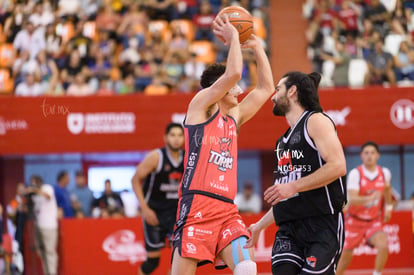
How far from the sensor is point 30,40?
750 inches

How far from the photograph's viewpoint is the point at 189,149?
22.2ft

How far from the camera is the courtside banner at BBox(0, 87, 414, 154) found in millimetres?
17141

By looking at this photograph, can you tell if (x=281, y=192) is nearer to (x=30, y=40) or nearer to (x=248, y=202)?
(x=248, y=202)

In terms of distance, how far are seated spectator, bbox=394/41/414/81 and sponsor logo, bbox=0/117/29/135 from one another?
8.39 meters

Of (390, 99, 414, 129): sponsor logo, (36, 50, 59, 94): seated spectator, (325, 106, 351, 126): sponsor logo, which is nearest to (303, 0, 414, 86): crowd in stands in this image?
(390, 99, 414, 129): sponsor logo

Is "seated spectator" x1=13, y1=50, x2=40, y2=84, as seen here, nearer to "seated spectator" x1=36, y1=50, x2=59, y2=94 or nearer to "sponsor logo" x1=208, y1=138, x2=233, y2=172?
"seated spectator" x1=36, y1=50, x2=59, y2=94

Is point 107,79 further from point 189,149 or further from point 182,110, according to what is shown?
point 189,149

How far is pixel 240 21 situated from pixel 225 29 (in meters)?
0.38

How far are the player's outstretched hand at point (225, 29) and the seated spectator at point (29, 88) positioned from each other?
11479 mm

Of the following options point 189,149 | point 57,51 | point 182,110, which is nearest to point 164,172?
point 189,149

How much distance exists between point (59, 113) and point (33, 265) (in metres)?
4.15

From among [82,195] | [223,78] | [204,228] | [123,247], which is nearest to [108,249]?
[123,247]

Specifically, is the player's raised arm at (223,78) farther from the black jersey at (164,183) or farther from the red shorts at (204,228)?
the black jersey at (164,183)

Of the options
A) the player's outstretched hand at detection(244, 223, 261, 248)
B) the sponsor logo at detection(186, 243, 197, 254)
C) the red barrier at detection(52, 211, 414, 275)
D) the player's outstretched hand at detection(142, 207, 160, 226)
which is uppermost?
the player's outstretched hand at detection(244, 223, 261, 248)
